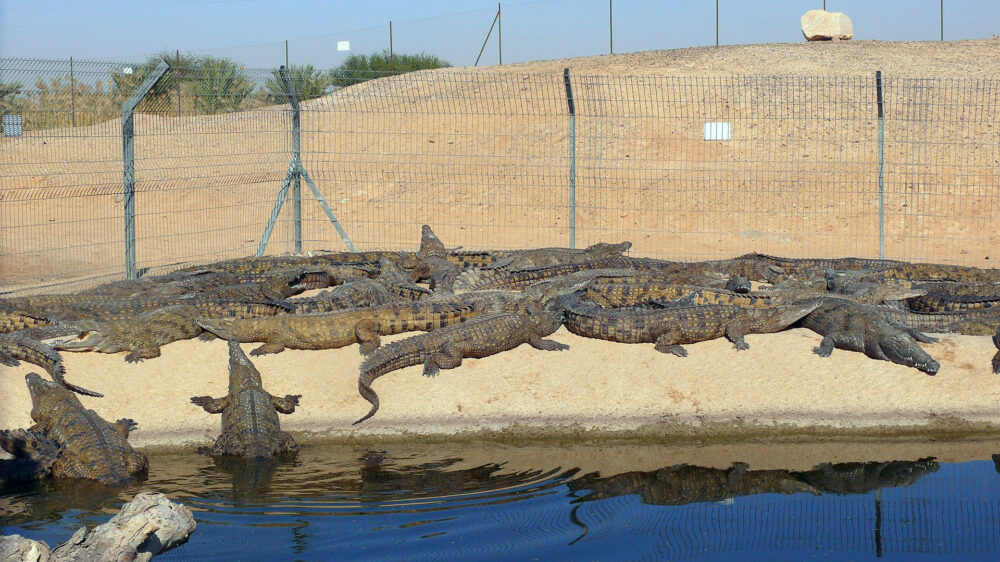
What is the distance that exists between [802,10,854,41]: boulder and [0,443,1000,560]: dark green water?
2213 cm

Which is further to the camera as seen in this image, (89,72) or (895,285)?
(89,72)

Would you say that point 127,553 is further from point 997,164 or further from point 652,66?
point 652,66

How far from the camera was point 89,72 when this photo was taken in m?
11.6

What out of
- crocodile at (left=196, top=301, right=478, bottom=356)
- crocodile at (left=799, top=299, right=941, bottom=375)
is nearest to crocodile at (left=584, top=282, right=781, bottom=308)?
crocodile at (left=799, top=299, right=941, bottom=375)

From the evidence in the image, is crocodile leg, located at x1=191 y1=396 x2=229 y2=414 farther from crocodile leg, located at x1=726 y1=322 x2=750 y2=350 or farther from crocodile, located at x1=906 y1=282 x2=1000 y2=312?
crocodile, located at x1=906 y1=282 x2=1000 y2=312

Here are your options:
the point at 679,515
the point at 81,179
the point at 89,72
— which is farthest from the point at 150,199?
the point at 679,515

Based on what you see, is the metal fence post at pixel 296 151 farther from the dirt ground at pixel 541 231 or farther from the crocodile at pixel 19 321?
the crocodile at pixel 19 321

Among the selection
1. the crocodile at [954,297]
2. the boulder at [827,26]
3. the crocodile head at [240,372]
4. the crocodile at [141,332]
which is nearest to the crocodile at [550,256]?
the crocodile at [954,297]

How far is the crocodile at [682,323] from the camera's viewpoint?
8836 mm

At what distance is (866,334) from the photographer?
8.51 metres

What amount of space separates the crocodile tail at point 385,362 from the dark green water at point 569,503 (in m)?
0.58

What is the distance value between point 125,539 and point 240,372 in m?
3.37

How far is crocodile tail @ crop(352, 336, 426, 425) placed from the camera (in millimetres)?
7781

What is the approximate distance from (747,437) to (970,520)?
180cm
